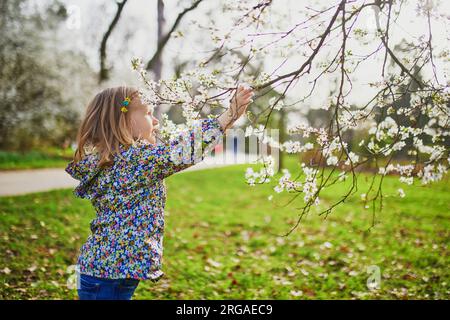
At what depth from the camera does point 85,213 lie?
243 inches

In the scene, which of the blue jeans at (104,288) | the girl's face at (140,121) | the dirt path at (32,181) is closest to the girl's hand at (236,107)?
the girl's face at (140,121)

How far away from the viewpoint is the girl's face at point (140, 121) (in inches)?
82.7

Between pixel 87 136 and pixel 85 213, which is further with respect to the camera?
pixel 85 213

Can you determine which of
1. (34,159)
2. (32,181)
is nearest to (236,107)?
(32,181)

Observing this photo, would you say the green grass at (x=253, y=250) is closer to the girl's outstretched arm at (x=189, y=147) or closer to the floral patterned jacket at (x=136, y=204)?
the girl's outstretched arm at (x=189, y=147)

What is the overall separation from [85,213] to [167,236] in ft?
4.22

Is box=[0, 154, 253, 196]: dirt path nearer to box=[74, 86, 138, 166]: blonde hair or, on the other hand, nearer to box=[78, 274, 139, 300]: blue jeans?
box=[74, 86, 138, 166]: blonde hair

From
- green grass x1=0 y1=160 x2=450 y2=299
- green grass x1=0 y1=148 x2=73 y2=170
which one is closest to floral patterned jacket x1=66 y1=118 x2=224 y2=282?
green grass x1=0 y1=160 x2=450 y2=299

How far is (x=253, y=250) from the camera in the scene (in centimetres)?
527

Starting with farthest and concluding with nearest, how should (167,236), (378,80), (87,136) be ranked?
(167,236) < (378,80) < (87,136)

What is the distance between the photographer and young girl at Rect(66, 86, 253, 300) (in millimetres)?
1891

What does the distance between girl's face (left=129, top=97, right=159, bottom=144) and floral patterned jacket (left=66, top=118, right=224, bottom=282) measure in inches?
5.8
